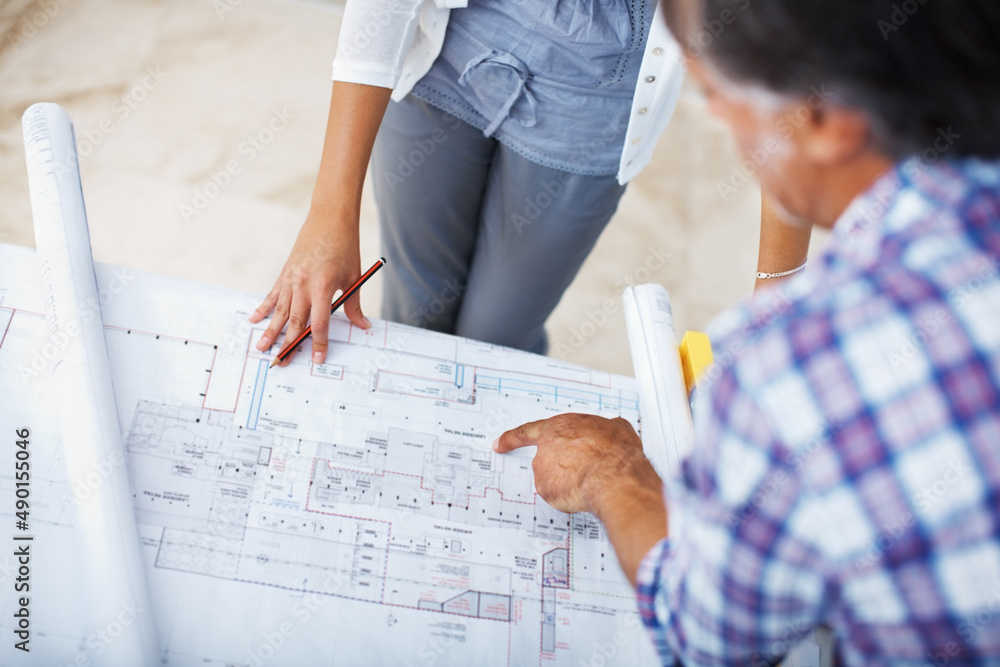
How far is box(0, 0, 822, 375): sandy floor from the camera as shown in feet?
6.67

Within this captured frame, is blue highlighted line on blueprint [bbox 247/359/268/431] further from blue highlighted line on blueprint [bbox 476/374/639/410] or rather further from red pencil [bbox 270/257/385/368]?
blue highlighted line on blueprint [bbox 476/374/639/410]

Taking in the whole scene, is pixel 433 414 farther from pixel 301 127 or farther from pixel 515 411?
pixel 301 127

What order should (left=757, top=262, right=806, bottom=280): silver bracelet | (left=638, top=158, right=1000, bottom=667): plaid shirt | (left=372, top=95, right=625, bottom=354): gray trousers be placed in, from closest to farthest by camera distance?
(left=638, top=158, right=1000, bottom=667): plaid shirt → (left=757, top=262, right=806, bottom=280): silver bracelet → (left=372, top=95, right=625, bottom=354): gray trousers

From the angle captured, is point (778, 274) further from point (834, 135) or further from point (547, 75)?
point (834, 135)

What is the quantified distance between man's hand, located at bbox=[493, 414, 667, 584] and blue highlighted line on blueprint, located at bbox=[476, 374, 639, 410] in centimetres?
9

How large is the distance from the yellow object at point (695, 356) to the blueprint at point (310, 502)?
87 mm

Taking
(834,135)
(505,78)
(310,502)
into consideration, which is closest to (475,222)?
(505,78)

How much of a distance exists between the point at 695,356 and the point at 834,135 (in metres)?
0.54

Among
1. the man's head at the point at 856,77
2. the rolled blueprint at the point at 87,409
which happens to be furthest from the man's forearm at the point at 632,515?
the rolled blueprint at the point at 87,409

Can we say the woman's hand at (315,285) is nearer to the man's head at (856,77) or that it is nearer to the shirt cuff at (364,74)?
the shirt cuff at (364,74)

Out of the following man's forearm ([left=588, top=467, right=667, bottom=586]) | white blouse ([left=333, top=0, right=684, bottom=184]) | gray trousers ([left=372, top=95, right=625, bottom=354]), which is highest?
white blouse ([left=333, top=0, right=684, bottom=184])

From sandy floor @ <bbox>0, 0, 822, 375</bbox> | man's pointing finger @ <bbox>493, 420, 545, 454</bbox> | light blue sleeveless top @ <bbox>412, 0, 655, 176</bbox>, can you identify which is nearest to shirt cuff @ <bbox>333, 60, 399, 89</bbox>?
light blue sleeveless top @ <bbox>412, 0, 655, 176</bbox>

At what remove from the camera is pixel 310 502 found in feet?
2.68

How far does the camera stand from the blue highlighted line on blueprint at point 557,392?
3.17 feet
